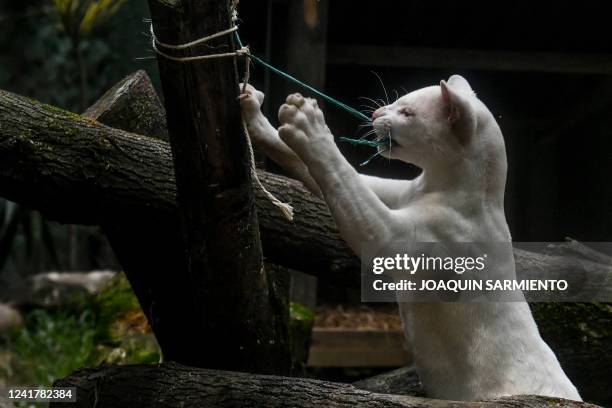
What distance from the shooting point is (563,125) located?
107 inches

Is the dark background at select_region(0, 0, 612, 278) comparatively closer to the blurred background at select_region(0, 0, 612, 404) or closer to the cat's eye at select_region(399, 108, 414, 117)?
the blurred background at select_region(0, 0, 612, 404)

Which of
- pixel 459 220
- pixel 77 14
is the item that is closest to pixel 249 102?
pixel 459 220

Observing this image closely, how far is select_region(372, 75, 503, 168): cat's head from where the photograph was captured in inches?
88.2

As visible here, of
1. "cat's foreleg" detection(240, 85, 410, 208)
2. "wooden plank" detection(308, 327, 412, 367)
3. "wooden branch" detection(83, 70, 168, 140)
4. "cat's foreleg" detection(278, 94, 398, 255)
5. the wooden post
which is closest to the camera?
the wooden post

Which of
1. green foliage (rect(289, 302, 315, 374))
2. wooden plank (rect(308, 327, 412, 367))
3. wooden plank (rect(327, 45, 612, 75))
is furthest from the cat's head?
wooden plank (rect(308, 327, 412, 367))

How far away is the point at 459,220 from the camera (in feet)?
7.31

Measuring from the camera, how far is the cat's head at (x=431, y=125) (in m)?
2.24

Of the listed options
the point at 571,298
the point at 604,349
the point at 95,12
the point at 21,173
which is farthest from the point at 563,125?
the point at 95,12

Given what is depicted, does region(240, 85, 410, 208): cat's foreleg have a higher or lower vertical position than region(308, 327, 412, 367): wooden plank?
higher

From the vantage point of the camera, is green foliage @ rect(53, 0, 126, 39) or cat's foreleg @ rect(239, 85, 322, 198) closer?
cat's foreleg @ rect(239, 85, 322, 198)

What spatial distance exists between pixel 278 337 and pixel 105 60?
697 cm

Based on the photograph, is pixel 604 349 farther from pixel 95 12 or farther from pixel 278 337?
pixel 95 12

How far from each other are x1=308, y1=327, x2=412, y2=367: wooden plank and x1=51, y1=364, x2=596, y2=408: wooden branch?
252 cm

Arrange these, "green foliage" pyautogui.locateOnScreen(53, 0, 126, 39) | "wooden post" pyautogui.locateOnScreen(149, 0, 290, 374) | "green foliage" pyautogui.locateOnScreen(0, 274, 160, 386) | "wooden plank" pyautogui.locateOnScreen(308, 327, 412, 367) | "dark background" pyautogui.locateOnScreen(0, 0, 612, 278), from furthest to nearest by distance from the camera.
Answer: "green foliage" pyautogui.locateOnScreen(53, 0, 126, 39), "wooden plank" pyautogui.locateOnScreen(308, 327, 412, 367), "green foliage" pyautogui.locateOnScreen(0, 274, 160, 386), "dark background" pyautogui.locateOnScreen(0, 0, 612, 278), "wooden post" pyautogui.locateOnScreen(149, 0, 290, 374)
